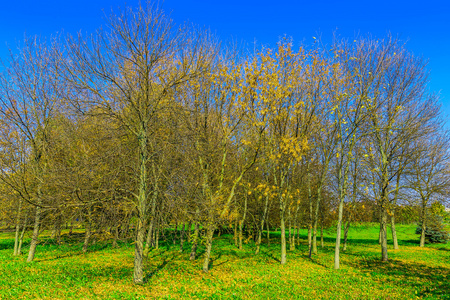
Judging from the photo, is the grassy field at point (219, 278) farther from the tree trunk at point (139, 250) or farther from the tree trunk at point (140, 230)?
the tree trunk at point (140, 230)

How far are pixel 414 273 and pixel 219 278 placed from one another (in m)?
9.95

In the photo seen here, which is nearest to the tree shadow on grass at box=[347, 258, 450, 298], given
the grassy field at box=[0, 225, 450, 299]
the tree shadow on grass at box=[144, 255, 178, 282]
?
the grassy field at box=[0, 225, 450, 299]

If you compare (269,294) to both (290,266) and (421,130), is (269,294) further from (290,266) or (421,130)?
(421,130)

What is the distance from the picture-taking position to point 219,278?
11469 millimetres

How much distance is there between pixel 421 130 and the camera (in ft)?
62.9

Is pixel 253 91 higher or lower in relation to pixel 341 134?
higher

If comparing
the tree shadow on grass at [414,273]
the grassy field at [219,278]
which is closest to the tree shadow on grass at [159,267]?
the grassy field at [219,278]

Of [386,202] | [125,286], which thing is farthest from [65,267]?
[386,202]

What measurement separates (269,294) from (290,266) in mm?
5310

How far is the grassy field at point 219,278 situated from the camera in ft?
30.2

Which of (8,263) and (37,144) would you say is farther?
(37,144)

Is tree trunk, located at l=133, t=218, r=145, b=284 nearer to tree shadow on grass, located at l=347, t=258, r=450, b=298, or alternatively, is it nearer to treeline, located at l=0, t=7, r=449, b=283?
treeline, located at l=0, t=7, r=449, b=283

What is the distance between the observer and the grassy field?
9.21 m

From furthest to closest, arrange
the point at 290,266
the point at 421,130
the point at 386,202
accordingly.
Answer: the point at 421,130 → the point at 386,202 → the point at 290,266
